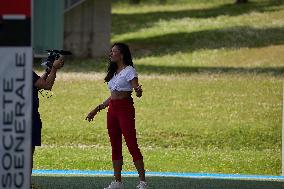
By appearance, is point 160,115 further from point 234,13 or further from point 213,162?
point 234,13

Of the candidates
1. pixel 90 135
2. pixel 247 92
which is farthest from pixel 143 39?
pixel 90 135

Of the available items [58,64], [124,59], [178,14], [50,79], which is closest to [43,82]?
[50,79]

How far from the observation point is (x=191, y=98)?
2964 centimetres

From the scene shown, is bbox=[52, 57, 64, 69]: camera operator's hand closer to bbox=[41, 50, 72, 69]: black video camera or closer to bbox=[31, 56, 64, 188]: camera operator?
bbox=[31, 56, 64, 188]: camera operator

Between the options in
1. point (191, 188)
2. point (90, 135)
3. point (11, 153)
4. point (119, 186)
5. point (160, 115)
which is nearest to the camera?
point (11, 153)

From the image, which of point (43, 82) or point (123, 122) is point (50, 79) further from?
point (123, 122)

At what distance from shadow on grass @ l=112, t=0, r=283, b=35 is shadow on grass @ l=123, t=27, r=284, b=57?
16.5 ft

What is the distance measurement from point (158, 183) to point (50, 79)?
458 centimetres

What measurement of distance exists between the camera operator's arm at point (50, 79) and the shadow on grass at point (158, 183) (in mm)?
3259

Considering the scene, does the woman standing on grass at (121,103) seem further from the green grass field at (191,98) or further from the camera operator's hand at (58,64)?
the green grass field at (191,98)

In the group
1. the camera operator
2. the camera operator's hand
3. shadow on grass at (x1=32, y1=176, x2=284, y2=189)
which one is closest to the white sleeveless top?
the camera operator

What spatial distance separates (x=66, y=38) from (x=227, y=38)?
22.8 feet

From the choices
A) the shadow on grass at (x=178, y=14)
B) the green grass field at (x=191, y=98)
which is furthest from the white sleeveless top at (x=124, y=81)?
the shadow on grass at (x=178, y=14)

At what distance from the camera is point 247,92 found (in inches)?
1230
